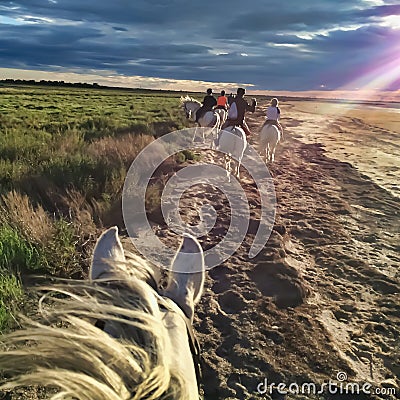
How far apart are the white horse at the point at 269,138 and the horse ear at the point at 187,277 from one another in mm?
10066

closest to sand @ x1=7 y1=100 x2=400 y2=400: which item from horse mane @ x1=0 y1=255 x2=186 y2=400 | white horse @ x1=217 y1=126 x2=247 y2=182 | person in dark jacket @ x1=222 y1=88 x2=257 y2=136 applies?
white horse @ x1=217 y1=126 x2=247 y2=182

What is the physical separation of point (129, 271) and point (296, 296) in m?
3.25

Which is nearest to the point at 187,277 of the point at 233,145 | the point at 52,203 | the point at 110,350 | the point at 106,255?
the point at 106,255

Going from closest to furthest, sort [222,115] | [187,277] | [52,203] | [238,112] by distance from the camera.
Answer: [187,277], [52,203], [238,112], [222,115]

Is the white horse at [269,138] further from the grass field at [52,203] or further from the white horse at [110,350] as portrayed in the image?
the white horse at [110,350]

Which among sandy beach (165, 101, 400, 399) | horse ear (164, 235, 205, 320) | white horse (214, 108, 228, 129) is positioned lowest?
sandy beach (165, 101, 400, 399)

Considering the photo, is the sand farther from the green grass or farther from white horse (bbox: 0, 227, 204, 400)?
white horse (bbox: 0, 227, 204, 400)

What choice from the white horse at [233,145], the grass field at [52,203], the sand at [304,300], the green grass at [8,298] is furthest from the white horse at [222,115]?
the green grass at [8,298]

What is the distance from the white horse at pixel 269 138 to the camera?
11.5 m

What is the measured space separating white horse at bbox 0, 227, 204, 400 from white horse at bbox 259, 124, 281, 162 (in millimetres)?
10474

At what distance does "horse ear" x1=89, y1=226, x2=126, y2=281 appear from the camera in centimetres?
169

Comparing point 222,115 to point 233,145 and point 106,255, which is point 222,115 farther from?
point 106,255

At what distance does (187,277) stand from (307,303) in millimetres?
3031

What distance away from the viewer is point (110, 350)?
1.15 meters
